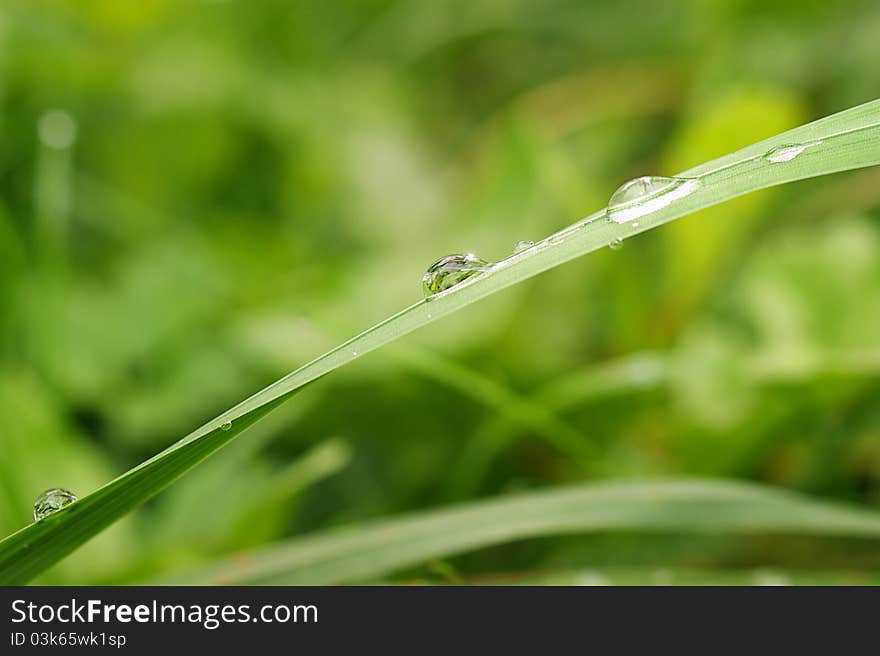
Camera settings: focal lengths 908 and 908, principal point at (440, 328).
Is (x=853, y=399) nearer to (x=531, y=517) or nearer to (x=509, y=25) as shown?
(x=531, y=517)

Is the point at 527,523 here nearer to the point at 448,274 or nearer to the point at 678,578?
the point at 678,578

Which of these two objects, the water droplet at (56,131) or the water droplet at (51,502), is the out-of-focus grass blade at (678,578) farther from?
the water droplet at (56,131)

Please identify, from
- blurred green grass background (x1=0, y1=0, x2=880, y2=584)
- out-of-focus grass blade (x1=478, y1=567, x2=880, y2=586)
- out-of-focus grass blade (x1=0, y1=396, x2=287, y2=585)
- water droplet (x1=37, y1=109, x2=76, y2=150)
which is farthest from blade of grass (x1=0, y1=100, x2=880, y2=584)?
water droplet (x1=37, y1=109, x2=76, y2=150)
